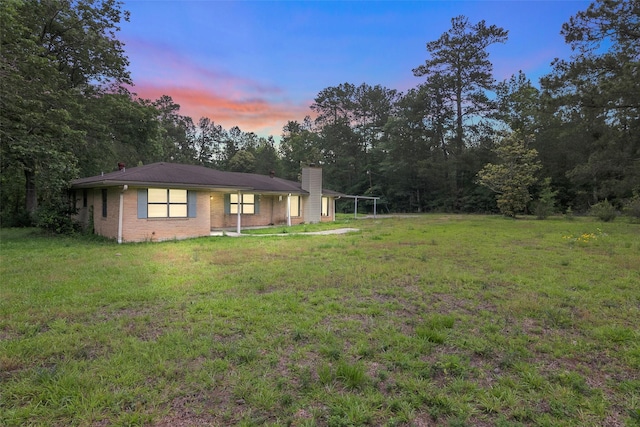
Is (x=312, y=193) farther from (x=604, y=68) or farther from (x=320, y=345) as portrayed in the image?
(x=320, y=345)

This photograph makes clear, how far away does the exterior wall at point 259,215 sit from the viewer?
16.2 metres

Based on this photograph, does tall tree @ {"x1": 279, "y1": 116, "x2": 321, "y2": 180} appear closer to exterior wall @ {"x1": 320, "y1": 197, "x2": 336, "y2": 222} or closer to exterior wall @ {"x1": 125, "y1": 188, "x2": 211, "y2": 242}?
exterior wall @ {"x1": 320, "y1": 197, "x2": 336, "y2": 222}

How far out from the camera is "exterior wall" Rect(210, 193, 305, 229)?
1623 centimetres

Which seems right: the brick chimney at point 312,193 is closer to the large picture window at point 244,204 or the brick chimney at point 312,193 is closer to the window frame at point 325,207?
the window frame at point 325,207

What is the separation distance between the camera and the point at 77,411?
2400 millimetres

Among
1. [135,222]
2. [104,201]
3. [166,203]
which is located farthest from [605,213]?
[104,201]

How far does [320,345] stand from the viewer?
3.50 metres

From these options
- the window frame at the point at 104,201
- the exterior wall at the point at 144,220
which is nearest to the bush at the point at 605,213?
the exterior wall at the point at 144,220

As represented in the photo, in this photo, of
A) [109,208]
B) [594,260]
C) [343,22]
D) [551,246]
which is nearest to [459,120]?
[343,22]

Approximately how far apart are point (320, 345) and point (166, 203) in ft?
35.4

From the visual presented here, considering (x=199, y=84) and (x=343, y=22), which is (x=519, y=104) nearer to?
(x=343, y=22)

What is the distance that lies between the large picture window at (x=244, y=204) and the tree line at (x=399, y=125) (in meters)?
6.69

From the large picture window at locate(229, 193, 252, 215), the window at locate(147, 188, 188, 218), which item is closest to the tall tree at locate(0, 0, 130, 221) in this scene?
the window at locate(147, 188, 188, 218)

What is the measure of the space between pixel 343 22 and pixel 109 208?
1190 cm
